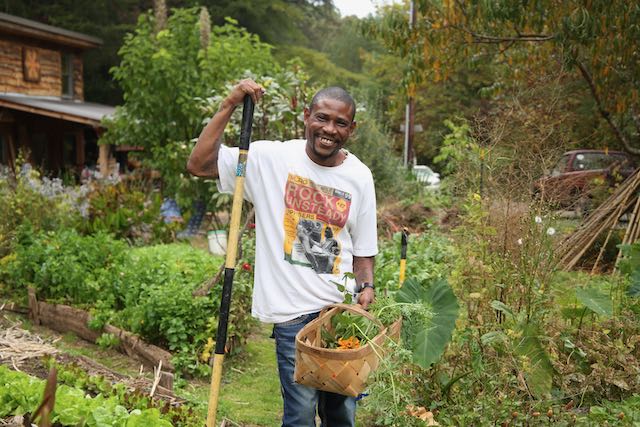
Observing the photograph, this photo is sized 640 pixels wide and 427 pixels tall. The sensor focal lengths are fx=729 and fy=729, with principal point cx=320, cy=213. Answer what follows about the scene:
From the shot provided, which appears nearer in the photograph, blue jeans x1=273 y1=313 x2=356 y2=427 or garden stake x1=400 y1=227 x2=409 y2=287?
blue jeans x1=273 y1=313 x2=356 y2=427

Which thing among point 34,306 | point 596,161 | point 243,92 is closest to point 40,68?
point 34,306

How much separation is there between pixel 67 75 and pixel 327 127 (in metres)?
22.9

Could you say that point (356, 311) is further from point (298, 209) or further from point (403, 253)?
point (403, 253)

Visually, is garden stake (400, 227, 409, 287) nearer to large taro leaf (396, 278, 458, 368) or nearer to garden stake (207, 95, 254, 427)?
large taro leaf (396, 278, 458, 368)

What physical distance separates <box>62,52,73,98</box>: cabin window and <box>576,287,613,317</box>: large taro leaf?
22.4 meters

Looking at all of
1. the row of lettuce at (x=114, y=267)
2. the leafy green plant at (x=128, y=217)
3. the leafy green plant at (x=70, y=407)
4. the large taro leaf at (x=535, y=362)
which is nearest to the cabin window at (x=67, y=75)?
the row of lettuce at (x=114, y=267)

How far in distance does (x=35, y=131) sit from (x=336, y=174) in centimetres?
2100

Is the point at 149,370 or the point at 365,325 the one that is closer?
the point at 365,325

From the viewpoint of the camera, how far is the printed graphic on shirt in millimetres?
3381

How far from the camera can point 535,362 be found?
4004 mm

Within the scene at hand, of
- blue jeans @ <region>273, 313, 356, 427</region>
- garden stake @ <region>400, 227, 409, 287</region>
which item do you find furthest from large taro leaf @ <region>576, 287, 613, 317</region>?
blue jeans @ <region>273, 313, 356, 427</region>

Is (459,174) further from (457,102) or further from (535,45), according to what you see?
(457,102)

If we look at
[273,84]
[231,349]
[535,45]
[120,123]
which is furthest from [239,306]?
[120,123]

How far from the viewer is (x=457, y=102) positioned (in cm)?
2678
